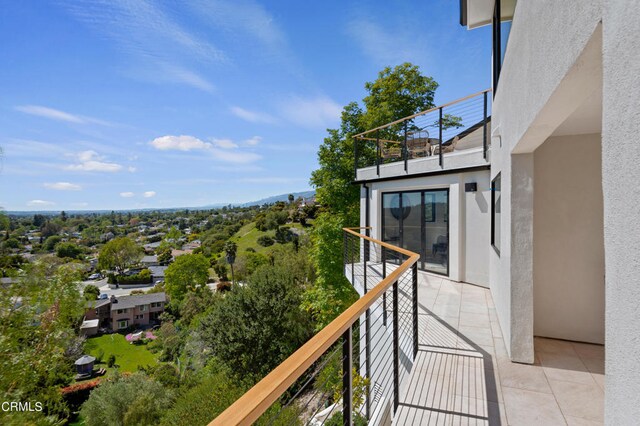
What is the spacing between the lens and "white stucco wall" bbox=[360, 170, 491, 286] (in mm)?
6539

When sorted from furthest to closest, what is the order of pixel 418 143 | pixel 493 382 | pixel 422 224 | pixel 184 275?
pixel 184 275 < pixel 418 143 < pixel 422 224 < pixel 493 382

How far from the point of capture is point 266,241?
52.1 metres

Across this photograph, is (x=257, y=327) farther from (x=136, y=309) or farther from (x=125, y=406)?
(x=136, y=309)

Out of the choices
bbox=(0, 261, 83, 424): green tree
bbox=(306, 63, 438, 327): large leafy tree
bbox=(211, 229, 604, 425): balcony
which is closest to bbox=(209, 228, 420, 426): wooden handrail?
bbox=(211, 229, 604, 425): balcony

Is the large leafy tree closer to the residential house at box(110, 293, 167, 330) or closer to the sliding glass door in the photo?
the sliding glass door

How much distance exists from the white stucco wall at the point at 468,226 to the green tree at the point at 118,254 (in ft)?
201

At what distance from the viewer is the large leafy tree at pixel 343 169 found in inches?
571

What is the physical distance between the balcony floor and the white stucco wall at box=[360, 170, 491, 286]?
266cm

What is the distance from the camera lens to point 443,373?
3.01m

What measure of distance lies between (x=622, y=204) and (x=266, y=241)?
52296 millimetres

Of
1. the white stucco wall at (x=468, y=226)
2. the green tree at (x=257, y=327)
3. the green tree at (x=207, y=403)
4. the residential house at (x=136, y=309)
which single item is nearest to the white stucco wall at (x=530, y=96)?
the white stucco wall at (x=468, y=226)

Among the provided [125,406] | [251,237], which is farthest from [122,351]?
[251,237]

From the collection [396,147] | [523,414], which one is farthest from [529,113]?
[396,147]

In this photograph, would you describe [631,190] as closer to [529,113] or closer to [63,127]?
[529,113]
